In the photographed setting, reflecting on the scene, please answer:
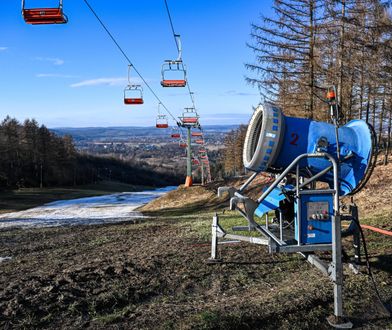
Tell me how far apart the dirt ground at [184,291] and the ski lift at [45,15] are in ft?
16.7

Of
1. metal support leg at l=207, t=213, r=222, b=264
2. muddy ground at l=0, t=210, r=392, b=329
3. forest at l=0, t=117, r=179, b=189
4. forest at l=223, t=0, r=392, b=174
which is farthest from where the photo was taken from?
forest at l=0, t=117, r=179, b=189

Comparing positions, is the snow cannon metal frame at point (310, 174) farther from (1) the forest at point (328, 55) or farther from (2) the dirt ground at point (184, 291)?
(1) the forest at point (328, 55)

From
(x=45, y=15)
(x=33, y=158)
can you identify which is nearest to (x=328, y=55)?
(x=45, y=15)

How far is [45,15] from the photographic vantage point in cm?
945

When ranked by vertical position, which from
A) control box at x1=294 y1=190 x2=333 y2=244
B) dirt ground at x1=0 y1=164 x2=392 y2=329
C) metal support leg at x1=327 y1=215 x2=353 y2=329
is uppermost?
control box at x1=294 y1=190 x2=333 y2=244

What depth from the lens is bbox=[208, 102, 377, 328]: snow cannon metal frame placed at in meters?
4.82

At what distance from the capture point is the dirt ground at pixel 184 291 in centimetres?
447

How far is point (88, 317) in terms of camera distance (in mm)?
4684

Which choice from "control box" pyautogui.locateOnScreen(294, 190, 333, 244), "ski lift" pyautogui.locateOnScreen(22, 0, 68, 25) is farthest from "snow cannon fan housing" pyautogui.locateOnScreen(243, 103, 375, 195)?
"ski lift" pyautogui.locateOnScreen(22, 0, 68, 25)

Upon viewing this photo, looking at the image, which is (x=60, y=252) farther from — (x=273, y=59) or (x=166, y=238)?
(x=273, y=59)

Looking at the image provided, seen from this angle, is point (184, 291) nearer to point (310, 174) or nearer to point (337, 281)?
point (337, 281)

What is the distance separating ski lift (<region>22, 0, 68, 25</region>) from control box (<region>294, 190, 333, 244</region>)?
277 inches

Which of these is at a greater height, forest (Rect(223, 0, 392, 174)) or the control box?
forest (Rect(223, 0, 392, 174))

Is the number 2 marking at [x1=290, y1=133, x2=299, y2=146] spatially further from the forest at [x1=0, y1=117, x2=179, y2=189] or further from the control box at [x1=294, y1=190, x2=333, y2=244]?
the forest at [x1=0, y1=117, x2=179, y2=189]
